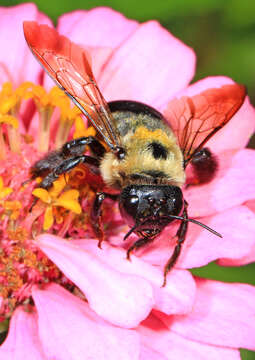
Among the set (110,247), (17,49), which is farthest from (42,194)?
(17,49)

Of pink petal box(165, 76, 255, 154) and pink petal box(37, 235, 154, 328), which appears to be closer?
pink petal box(37, 235, 154, 328)

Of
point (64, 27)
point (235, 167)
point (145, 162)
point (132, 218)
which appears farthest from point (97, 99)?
point (64, 27)

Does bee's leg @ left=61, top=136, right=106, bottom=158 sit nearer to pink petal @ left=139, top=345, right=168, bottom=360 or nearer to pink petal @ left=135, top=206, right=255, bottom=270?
pink petal @ left=135, top=206, right=255, bottom=270

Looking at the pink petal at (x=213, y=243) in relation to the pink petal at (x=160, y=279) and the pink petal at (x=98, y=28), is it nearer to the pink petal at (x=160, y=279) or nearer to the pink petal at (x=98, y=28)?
the pink petal at (x=160, y=279)

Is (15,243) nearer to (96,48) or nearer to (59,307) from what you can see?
(59,307)

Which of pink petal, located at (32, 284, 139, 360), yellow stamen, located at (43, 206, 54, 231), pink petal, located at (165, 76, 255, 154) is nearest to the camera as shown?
pink petal, located at (32, 284, 139, 360)

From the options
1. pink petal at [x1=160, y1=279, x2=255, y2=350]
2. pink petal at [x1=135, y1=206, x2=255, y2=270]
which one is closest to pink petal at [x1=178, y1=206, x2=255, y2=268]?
pink petal at [x1=135, y1=206, x2=255, y2=270]

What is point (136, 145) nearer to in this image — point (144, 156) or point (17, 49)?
point (144, 156)
